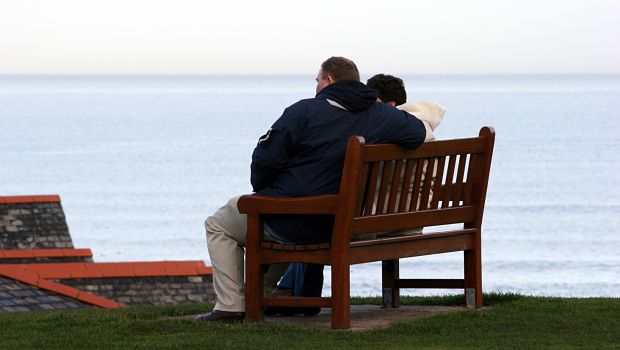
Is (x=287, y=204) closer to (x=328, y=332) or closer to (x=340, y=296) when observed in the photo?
(x=340, y=296)

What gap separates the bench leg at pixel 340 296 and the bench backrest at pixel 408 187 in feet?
0.53

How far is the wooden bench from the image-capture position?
7258 millimetres

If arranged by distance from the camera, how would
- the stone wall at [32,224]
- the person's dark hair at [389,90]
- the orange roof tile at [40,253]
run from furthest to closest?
1. the stone wall at [32,224]
2. the orange roof tile at [40,253]
3. the person's dark hair at [389,90]

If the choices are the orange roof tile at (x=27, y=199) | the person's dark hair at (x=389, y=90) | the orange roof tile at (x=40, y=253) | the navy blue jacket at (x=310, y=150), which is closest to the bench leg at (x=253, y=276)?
the navy blue jacket at (x=310, y=150)

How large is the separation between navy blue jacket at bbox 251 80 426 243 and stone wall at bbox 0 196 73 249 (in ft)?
46.0

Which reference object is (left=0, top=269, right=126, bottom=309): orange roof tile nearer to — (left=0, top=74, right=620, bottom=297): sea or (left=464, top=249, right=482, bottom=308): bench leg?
(left=464, top=249, right=482, bottom=308): bench leg

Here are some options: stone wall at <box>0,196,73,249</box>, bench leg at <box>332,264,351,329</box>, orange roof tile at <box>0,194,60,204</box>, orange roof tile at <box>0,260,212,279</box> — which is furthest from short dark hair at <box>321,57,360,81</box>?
orange roof tile at <box>0,194,60,204</box>

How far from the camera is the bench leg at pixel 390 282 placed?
8.54 meters

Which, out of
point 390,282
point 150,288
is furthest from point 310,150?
point 150,288

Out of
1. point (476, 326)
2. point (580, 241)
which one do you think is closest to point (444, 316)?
point (476, 326)

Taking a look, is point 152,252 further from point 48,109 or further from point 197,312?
point 48,109

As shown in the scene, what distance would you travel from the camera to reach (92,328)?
7.49 m

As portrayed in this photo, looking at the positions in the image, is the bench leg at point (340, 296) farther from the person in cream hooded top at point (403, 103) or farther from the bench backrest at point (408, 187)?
the person in cream hooded top at point (403, 103)

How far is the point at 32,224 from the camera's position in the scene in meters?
21.3
